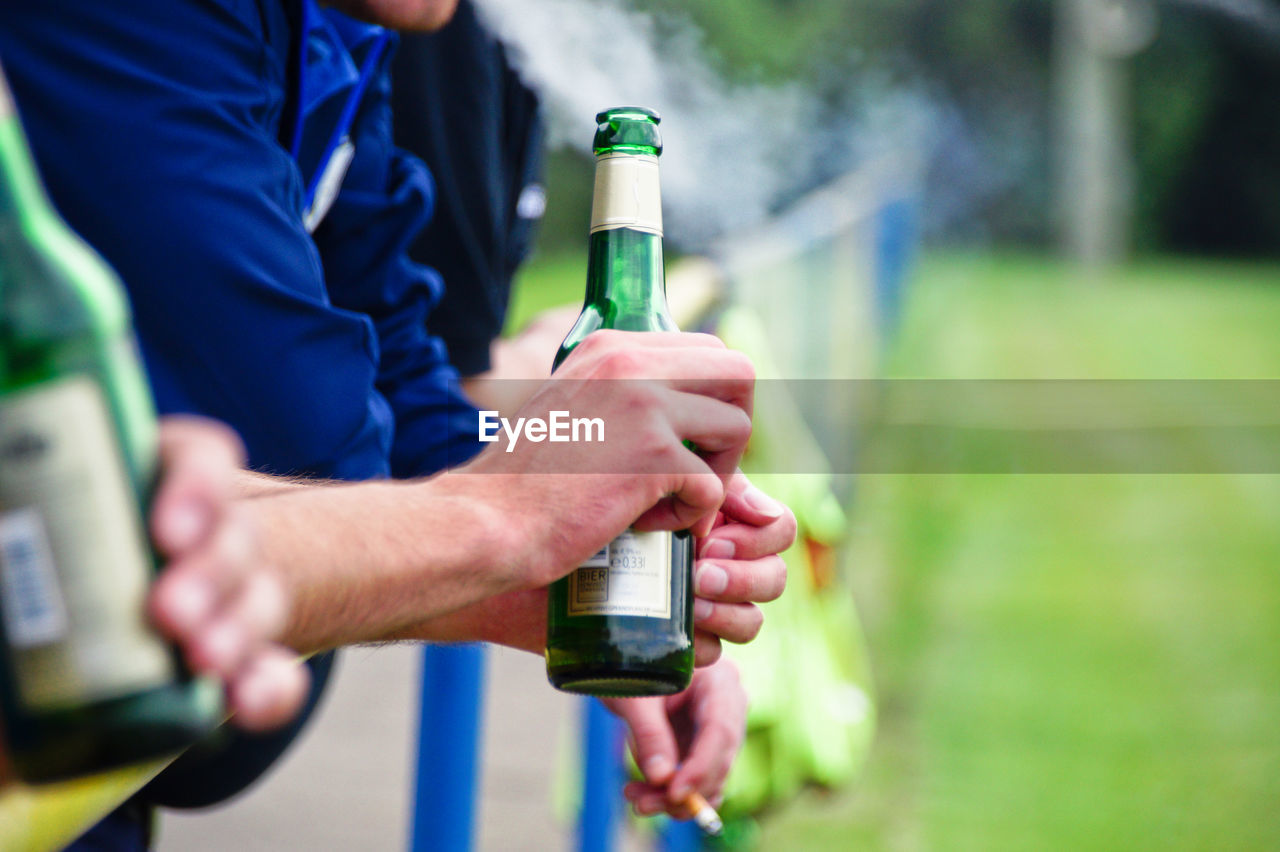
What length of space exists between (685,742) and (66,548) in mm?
1049

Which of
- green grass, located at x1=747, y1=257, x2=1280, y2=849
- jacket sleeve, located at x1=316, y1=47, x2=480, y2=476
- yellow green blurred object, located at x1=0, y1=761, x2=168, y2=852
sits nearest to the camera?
yellow green blurred object, located at x1=0, y1=761, x2=168, y2=852

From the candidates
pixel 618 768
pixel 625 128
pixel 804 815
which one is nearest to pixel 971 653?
pixel 804 815

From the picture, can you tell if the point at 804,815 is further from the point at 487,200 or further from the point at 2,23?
the point at 2,23

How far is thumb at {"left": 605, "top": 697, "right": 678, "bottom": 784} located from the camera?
1408 millimetres

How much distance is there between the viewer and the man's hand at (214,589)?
1.69 ft

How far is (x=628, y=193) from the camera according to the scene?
1.09 meters

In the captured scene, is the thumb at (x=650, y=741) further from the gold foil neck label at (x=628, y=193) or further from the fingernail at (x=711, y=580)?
the gold foil neck label at (x=628, y=193)

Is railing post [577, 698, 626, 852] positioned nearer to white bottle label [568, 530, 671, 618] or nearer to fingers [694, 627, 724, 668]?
fingers [694, 627, 724, 668]

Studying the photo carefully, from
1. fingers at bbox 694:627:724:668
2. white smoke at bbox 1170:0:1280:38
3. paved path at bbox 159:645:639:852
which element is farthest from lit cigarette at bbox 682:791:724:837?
white smoke at bbox 1170:0:1280:38

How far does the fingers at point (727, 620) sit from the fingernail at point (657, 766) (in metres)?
0.24

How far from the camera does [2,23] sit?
98 cm

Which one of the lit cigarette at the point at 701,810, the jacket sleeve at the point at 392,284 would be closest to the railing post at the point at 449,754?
the jacket sleeve at the point at 392,284

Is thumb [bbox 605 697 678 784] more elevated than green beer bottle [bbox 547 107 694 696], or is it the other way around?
green beer bottle [bbox 547 107 694 696]

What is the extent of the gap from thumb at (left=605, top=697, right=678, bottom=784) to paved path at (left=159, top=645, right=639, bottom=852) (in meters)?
1.27
